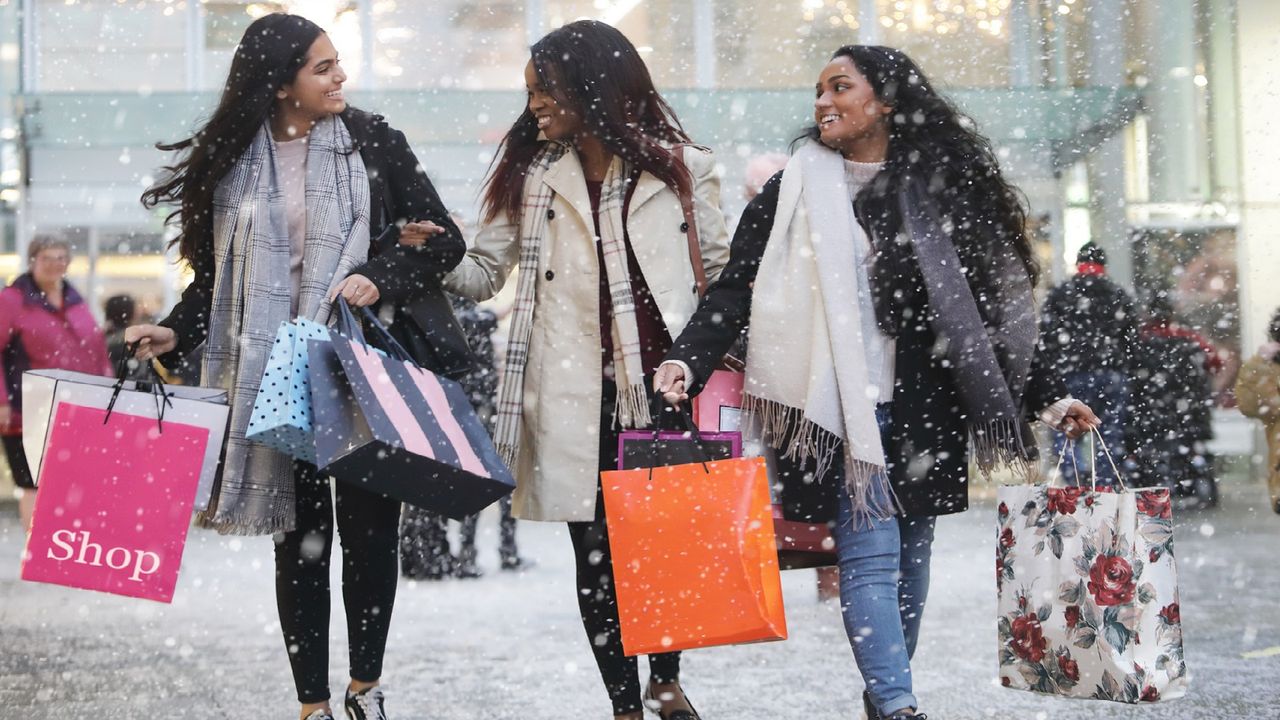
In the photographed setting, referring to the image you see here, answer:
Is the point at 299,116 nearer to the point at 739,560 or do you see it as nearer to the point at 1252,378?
the point at 739,560

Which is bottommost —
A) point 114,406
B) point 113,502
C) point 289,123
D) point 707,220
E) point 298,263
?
point 113,502

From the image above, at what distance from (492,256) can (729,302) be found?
78cm

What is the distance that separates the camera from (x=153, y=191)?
4023 mm

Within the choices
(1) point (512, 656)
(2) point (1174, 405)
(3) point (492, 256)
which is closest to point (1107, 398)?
(2) point (1174, 405)

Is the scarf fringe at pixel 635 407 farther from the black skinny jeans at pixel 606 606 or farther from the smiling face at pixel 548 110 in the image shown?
the smiling face at pixel 548 110

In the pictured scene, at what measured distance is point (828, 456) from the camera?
374 cm

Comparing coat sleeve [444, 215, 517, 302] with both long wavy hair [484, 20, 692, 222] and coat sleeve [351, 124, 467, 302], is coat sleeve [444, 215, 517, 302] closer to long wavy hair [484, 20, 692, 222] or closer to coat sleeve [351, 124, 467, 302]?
coat sleeve [351, 124, 467, 302]

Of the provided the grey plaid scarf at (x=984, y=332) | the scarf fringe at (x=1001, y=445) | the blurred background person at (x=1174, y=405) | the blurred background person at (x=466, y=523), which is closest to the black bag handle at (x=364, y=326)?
the grey plaid scarf at (x=984, y=332)

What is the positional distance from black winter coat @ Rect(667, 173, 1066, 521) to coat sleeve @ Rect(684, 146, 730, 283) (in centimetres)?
26

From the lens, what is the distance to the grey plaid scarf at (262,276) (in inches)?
151

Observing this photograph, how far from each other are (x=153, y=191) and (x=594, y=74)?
3.88 ft

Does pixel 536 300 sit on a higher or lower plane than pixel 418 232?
lower

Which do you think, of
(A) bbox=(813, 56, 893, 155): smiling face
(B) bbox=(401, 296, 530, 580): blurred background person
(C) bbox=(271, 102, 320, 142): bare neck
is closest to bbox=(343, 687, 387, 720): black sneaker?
(C) bbox=(271, 102, 320, 142): bare neck

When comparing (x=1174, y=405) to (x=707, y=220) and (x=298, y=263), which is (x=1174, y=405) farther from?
(x=298, y=263)
